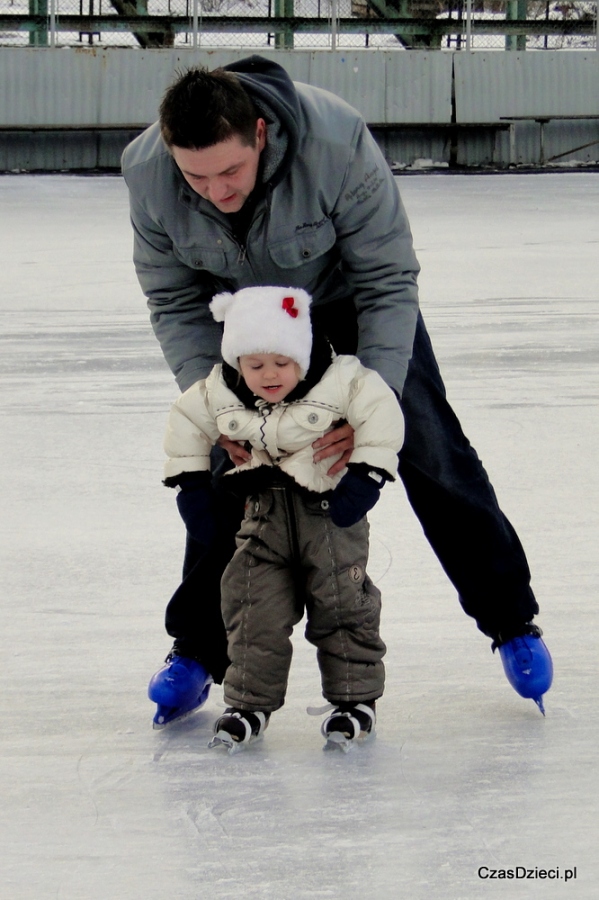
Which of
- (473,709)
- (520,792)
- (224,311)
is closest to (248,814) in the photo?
(520,792)

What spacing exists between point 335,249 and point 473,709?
88 centimetres

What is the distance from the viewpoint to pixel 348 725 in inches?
86.0

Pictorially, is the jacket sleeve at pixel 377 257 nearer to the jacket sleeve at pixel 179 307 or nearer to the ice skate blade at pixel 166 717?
the jacket sleeve at pixel 179 307

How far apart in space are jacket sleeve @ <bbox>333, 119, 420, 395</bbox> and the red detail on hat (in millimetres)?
156

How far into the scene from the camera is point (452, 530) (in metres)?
2.41

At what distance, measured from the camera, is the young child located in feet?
6.87

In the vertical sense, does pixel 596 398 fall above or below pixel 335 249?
below

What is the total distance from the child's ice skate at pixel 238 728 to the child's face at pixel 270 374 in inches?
21.7

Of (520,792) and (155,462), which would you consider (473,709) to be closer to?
(520,792)

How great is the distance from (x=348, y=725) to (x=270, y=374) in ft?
2.03

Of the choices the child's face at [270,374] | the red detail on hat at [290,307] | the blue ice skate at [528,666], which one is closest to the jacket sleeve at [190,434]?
the child's face at [270,374]

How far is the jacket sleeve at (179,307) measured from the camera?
2.28 metres

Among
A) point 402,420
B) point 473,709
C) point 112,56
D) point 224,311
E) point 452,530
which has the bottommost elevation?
point 473,709

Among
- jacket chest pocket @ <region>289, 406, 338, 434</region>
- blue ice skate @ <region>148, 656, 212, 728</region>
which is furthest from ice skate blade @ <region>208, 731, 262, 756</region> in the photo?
jacket chest pocket @ <region>289, 406, 338, 434</region>
